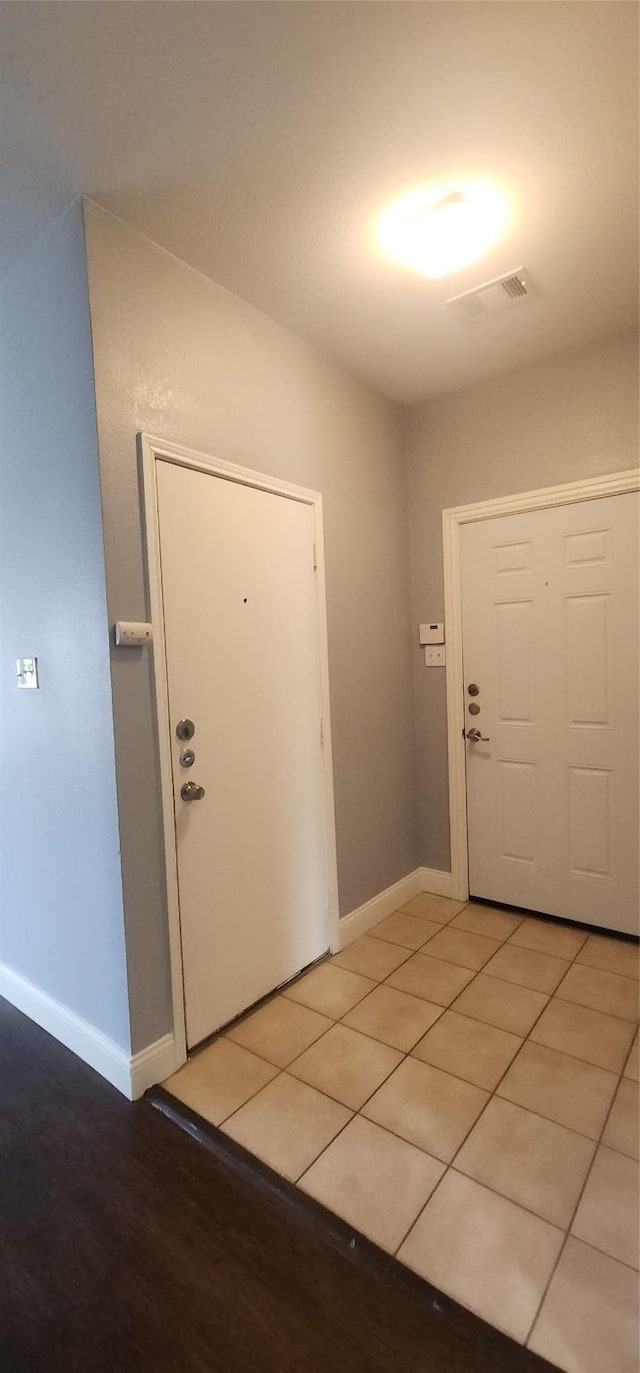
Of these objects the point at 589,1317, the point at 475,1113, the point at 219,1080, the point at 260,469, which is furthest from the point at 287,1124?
the point at 260,469

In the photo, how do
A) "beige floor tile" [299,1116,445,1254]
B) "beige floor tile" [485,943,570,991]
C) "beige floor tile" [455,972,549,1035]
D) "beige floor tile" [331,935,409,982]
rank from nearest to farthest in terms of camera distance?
1. "beige floor tile" [299,1116,445,1254]
2. "beige floor tile" [455,972,549,1035]
3. "beige floor tile" [485,943,570,991]
4. "beige floor tile" [331,935,409,982]

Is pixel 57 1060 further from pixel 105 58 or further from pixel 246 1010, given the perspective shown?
A: pixel 105 58

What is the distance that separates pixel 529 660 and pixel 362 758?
928mm

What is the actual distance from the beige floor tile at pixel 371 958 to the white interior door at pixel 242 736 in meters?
0.11

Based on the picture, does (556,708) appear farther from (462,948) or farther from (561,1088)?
(561,1088)

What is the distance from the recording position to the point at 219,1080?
1.73 metres

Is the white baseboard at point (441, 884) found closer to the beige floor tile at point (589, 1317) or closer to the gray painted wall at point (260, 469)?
the gray painted wall at point (260, 469)

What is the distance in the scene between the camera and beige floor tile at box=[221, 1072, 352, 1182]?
147 centimetres

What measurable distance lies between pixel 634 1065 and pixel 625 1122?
25 cm

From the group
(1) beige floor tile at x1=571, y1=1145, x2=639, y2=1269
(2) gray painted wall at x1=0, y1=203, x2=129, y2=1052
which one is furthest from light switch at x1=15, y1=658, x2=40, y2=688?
(1) beige floor tile at x1=571, y1=1145, x2=639, y2=1269

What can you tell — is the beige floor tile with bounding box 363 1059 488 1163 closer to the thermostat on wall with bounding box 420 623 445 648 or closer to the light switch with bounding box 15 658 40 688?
the light switch with bounding box 15 658 40 688

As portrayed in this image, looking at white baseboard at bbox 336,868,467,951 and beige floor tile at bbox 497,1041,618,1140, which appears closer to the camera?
beige floor tile at bbox 497,1041,618,1140

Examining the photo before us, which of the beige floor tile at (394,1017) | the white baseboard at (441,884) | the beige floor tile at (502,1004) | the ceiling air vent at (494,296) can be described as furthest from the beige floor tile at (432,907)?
the ceiling air vent at (494,296)

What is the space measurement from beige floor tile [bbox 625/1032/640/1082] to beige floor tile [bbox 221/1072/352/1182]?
34.6 inches
